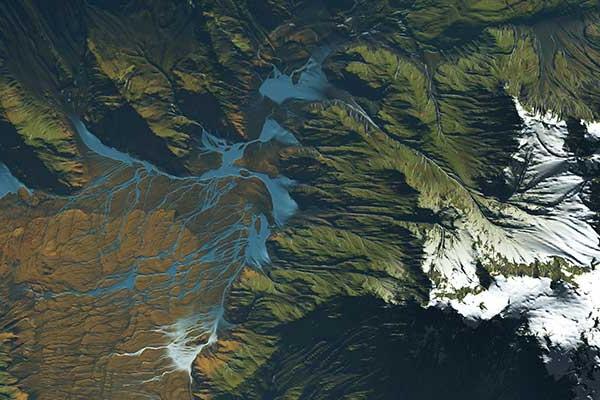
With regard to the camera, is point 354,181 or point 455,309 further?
point 354,181

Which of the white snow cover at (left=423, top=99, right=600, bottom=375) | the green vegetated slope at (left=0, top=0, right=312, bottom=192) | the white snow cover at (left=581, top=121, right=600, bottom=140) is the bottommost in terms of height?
the white snow cover at (left=423, top=99, right=600, bottom=375)

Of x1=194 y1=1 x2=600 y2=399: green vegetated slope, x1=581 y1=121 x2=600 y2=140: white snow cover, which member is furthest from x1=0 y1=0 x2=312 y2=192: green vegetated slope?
x1=581 y1=121 x2=600 y2=140: white snow cover

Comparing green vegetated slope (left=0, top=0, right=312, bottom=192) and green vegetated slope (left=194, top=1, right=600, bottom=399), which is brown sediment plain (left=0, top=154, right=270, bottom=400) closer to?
green vegetated slope (left=0, top=0, right=312, bottom=192)

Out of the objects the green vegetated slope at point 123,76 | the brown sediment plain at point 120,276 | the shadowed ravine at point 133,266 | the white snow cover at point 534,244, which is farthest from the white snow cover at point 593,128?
the brown sediment plain at point 120,276

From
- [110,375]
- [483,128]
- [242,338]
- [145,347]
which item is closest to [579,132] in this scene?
[483,128]

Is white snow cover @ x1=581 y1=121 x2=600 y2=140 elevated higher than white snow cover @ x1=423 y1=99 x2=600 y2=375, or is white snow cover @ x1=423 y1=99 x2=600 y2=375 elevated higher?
white snow cover @ x1=581 y1=121 x2=600 y2=140

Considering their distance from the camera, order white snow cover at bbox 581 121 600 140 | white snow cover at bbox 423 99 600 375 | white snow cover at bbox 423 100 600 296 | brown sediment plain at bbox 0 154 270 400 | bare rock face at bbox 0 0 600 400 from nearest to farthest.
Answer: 1. white snow cover at bbox 423 99 600 375
2. white snow cover at bbox 423 100 600 296
3. white snow cover at bbox 581 121 600 140
4. bare rock face at bbox 0 0 600 400
5. brown sediment plain at bbox 0 154 270 400

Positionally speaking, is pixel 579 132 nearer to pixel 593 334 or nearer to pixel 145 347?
pixel 593 334
